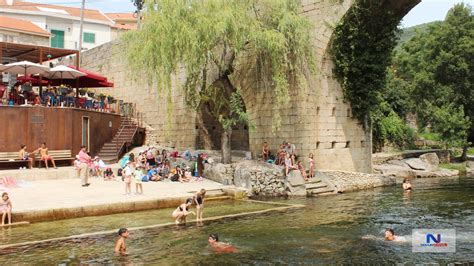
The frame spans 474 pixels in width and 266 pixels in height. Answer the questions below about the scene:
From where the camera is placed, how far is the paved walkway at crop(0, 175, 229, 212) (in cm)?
1141

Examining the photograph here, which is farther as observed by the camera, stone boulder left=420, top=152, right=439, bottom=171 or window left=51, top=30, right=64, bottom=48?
window left=51, top=30, right=64, bottom=48

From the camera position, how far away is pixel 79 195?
1271cm

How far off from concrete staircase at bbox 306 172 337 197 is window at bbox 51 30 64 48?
28.6 metres

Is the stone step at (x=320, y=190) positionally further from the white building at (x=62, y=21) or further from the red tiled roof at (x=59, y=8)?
the red tiled roof at (x=59, y=8)

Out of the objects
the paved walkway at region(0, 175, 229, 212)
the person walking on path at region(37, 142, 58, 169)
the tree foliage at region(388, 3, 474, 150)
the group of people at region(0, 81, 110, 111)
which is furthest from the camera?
the tree foliage at region(388, 3, 474, 150)

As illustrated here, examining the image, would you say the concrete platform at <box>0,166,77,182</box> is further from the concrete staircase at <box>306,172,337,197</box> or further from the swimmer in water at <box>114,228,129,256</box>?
the concrete staircase at <box>306,172,337,197</box>

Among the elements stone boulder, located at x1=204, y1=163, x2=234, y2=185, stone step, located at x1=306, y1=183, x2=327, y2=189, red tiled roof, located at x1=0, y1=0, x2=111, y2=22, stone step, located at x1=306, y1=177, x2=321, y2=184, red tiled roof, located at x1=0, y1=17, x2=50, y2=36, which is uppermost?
red tiled roof, located at x1=0, y1=0, x2=111, y2=22

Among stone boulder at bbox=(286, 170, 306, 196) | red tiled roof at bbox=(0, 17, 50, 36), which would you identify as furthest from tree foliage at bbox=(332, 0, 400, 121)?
red tiled roof at bbox=(0, 17, 50, 36)

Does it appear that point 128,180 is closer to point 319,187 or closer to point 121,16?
point 319,187

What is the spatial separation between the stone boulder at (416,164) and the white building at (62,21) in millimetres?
27712

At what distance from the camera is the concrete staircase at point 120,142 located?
19.4 m

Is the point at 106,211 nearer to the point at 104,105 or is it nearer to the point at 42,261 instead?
the point at 42,261

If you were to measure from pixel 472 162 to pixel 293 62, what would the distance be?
16504 mm

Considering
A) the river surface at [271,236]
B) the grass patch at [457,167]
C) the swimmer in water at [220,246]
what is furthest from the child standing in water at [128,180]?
the grass patch at [457,167]
